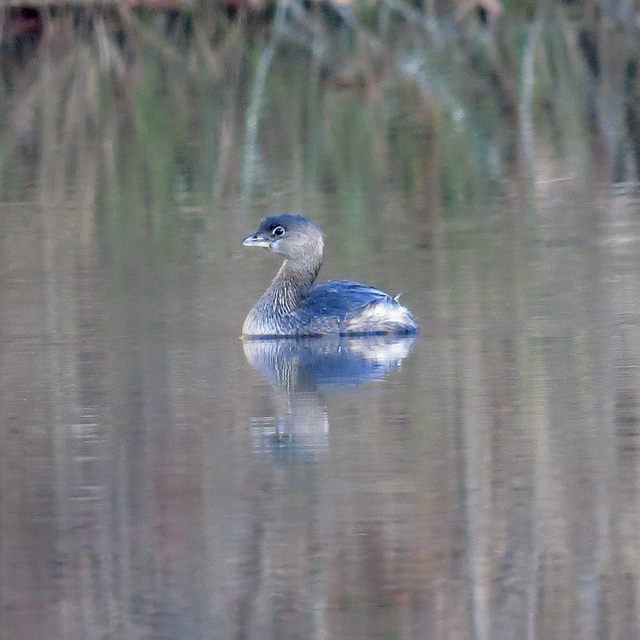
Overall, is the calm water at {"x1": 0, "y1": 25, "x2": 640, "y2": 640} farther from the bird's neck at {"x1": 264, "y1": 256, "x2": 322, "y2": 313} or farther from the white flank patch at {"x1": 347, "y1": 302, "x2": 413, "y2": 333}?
the bird's neck at {"x1": 264, "y1": 256, "x2": 322, "y2": 313}

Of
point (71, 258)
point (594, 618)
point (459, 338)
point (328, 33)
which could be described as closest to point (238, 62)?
point (328, 33)

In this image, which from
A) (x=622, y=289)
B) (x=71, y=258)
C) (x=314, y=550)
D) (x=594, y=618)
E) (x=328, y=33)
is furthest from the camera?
(x=328, y=33)

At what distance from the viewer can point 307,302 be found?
962 cm

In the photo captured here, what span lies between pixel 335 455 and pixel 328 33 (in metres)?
21.8

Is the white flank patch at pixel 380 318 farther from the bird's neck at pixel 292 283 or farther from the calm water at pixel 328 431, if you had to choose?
the bird's neck at pixel 292 283

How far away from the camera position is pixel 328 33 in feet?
91.2

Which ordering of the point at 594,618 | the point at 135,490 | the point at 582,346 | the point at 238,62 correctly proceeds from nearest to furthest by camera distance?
the point at 594,618 < the point at 135,490 < the point at 582,346 < the point at 238,62

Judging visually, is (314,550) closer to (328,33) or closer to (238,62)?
(238,62)

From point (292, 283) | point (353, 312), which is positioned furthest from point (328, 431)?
point (292, 283)

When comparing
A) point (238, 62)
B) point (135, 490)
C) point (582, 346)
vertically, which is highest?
point (238, 62)

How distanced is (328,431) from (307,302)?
2.65 m

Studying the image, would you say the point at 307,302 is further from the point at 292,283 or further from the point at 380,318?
the point at 380,318

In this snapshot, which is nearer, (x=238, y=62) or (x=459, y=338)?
(x=459, y=338)

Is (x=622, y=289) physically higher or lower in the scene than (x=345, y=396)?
higher
